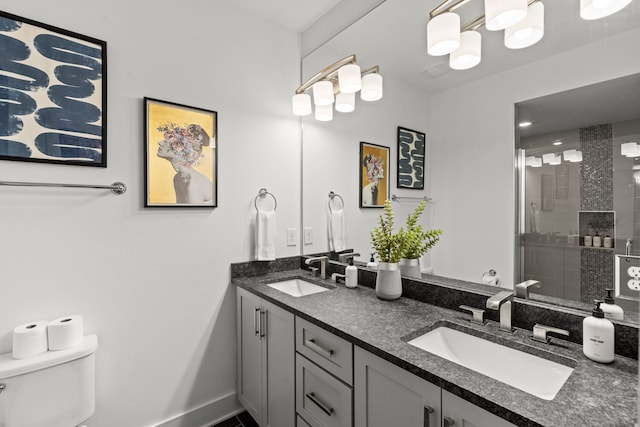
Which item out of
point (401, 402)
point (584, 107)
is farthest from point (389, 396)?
point (584, 107)

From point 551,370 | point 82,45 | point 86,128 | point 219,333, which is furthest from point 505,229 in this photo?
point 82,45

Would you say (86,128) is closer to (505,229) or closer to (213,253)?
(213,253)

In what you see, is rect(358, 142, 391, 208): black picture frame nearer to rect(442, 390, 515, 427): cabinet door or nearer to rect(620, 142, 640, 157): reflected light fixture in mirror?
rect(620, 142, 640, 157): reflected light fixture in mirror

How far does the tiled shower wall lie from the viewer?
95 cm

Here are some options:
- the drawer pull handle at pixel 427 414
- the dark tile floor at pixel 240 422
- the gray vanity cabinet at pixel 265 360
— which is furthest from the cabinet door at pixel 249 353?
the drawer pull handle at pixel 427 414

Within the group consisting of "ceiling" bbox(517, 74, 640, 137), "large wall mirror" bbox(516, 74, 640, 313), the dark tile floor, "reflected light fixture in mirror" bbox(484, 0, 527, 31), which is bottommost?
the dark tile floor

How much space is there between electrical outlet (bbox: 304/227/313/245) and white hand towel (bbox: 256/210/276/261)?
0.29m

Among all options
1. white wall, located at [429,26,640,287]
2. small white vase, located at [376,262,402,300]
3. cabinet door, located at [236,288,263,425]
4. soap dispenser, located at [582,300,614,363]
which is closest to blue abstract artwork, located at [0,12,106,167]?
cabinet door, located at [236,288,263,425]

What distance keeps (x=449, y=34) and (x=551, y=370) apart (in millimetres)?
1280

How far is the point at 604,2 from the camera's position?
0.98 metres

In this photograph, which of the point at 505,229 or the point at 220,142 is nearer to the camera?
the point at 505,229

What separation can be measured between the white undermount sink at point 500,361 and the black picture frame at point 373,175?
823mm

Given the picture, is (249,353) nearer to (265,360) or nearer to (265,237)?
(265,360)

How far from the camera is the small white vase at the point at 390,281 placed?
4.98 feet
